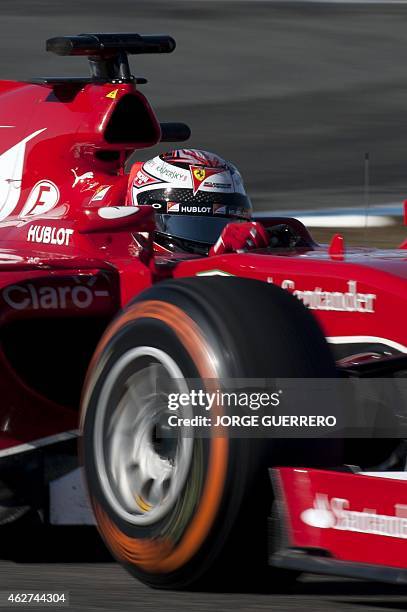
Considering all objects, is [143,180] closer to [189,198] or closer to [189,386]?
[189,198]

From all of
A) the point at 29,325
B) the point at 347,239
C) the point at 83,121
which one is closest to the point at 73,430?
the point at 29,325

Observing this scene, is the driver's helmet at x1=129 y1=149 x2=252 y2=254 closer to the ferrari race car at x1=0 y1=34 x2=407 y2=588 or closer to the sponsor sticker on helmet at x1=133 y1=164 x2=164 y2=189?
the sponsor sticker on helmet at x1=133 y1=164 x2=164 y2=189

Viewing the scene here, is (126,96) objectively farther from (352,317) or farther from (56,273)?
(352,317)

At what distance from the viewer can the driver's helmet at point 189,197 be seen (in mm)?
5383

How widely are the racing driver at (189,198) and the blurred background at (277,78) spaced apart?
6.91 metres

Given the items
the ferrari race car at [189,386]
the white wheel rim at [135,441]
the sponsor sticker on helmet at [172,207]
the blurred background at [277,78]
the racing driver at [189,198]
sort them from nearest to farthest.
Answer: the ferrari race car at [189,386]
the white wheel rim at [135,441]
the racing driver at [189,198]
the sponsor sticker on helmet at [172,207]
the blurred background at [277,78]

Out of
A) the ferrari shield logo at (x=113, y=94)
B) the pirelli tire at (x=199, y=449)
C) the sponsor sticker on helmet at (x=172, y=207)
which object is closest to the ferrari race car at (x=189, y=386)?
the pirelli tire at (x=199, y=449)

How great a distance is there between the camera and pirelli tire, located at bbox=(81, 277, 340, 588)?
3553 mm

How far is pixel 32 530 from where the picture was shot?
4.83 metres

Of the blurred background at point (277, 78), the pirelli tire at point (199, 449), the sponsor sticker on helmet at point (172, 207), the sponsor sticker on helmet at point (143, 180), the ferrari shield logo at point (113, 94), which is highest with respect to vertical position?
the blurred background at point (277, 78)

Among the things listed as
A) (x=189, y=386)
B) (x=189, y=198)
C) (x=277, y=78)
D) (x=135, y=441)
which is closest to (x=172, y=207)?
(x=189, y=198)

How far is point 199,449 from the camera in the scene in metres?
3.63

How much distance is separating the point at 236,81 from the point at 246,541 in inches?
726

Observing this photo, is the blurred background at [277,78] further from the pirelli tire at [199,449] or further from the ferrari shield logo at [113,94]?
the pirelli tire at [199,449]
